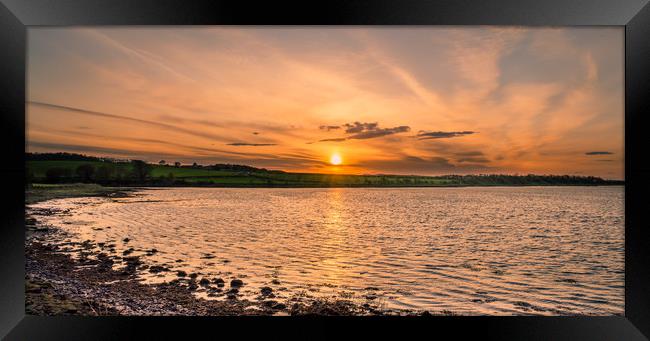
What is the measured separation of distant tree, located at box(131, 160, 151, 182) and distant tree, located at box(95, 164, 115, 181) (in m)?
3.14

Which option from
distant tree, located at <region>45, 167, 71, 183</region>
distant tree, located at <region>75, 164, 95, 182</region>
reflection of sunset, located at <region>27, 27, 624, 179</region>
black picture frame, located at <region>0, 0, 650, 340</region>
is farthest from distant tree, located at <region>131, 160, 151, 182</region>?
black picture frame, located at <region>0, 0, 650, 340</region>

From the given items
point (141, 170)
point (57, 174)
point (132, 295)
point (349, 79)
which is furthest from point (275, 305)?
point (141, 170)

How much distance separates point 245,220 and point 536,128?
15.8 metres

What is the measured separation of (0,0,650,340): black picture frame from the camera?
145 inches

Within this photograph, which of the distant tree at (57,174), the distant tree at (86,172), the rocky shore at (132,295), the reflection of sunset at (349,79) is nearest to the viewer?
the rocky shore at (132,295)

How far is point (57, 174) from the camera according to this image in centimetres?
2919

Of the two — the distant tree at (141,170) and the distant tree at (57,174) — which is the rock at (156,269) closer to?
the distant tree at (57,174)

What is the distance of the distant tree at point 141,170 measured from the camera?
136 ft

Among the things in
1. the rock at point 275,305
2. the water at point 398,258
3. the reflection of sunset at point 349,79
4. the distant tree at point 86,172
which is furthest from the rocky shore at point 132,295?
the distant tree at point 86,172

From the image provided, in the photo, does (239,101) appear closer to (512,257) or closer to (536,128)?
(536,128)

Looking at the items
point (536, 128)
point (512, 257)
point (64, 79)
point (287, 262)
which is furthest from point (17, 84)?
point (536, 128)

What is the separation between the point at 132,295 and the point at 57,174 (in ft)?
101

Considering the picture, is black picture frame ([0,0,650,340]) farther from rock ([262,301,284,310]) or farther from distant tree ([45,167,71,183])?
distant tree ([45,167,71,183])

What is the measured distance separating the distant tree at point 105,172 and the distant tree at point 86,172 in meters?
1.23
